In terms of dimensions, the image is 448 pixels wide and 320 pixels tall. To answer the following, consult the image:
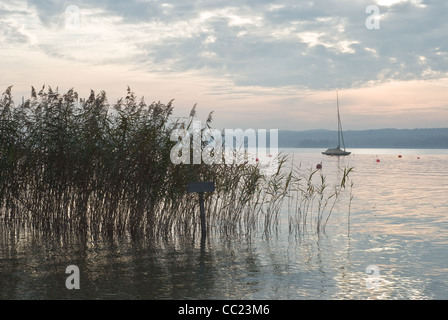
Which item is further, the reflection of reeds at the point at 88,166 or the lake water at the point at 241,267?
the reflection of reeds at the point at 88,166

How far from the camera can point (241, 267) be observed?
1198 centimetres

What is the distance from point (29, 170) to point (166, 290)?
686 centimetres

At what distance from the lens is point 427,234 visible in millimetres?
18312

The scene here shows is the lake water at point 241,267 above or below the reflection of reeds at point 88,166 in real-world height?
below

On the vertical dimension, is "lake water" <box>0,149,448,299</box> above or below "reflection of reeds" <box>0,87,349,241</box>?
below

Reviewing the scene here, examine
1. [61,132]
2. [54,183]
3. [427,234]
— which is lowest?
[427,234]

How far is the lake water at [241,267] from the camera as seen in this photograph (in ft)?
32.0

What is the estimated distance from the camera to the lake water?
9.76m

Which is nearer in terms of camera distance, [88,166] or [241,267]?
[241,267]

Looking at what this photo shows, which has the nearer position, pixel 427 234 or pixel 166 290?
pixel 166 290

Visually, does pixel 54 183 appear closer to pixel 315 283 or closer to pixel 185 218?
pixel 185 218

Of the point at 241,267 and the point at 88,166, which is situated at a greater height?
the point at 88,166
